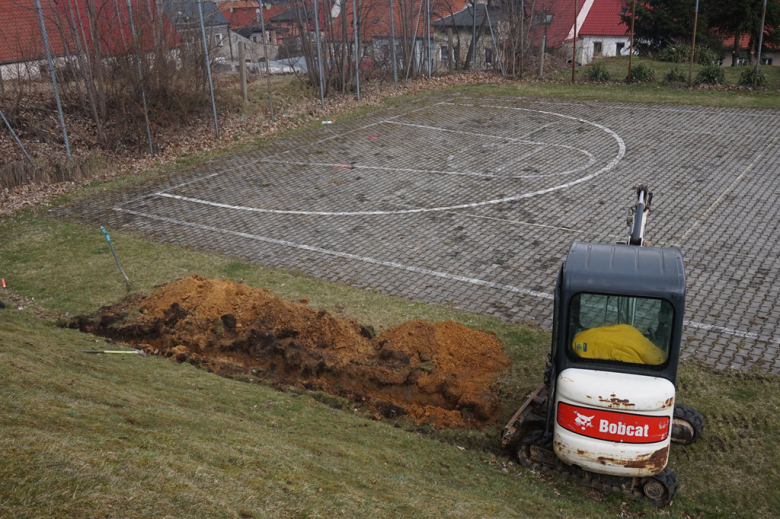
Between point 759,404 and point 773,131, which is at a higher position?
point 773,131

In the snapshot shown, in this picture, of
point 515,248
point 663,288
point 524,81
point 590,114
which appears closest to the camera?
point 663,288

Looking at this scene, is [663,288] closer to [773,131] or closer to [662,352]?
[662,352]

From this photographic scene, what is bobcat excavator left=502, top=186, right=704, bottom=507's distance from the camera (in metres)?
7.17

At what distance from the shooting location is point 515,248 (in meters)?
15.0

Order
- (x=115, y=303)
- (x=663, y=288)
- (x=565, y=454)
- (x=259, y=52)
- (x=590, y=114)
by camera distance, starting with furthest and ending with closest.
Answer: (x=259, y=52), (x=590, y=114), (x=115, y=303), (x=565, y=454), (x=663, y=288)

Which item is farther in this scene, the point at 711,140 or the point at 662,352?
the point at 711,140

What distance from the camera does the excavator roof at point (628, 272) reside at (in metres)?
7.14

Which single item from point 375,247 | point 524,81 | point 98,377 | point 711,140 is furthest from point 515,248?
point 524,81

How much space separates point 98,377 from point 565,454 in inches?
249

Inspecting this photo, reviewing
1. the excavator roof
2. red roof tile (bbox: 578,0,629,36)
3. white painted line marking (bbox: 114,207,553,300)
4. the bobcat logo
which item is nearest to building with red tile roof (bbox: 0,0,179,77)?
white painted line marking (bbox: 114,207,553,300)

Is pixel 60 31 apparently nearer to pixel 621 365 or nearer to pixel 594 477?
pixel 621 365

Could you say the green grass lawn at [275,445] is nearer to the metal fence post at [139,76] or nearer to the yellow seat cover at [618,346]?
the yellow seat cover at [618,346]

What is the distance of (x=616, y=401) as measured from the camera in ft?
23.6

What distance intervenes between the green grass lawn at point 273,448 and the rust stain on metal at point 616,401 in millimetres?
1288
